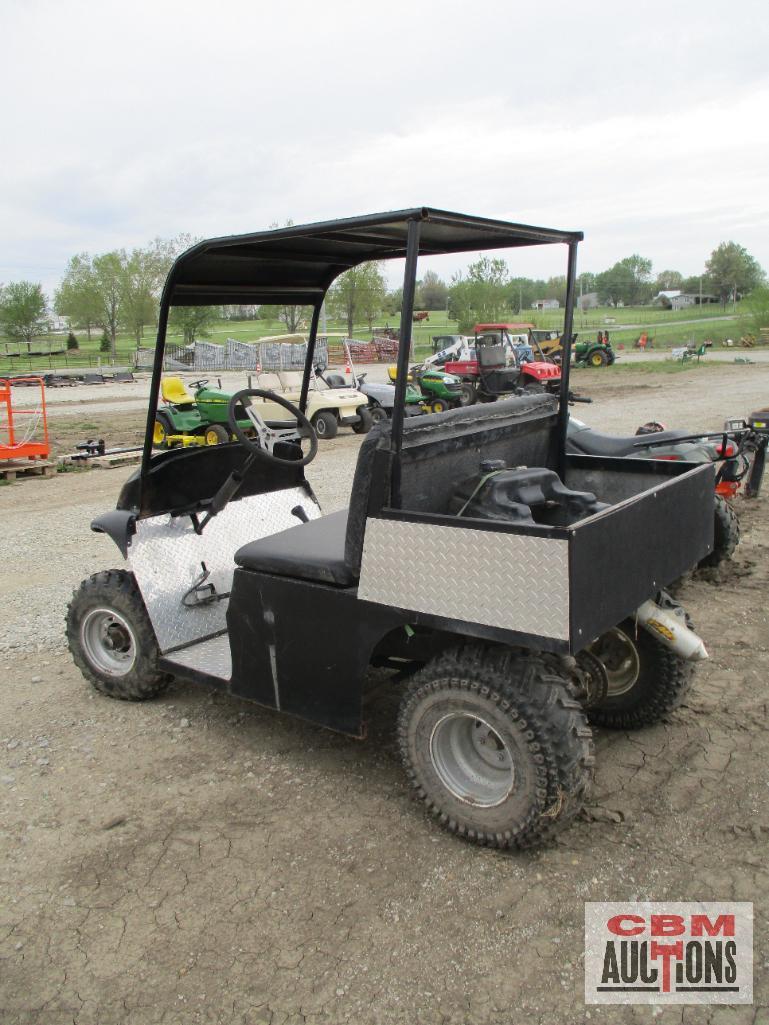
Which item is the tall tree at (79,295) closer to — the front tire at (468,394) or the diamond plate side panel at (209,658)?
the front tire at (468,394)

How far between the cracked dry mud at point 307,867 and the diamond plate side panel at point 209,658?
0.31 metres

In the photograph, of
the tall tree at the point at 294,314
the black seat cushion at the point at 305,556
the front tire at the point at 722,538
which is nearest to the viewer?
the black seat cushion at the point at 305,556

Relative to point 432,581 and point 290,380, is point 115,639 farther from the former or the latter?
point 290,380

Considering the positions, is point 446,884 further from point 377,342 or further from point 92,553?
point 377,342

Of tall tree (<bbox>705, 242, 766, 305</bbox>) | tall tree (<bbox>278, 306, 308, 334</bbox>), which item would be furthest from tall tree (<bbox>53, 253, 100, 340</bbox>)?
tall tree (<bbox>705, 242, 766, 305</bbox>)

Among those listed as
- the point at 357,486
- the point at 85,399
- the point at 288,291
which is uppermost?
the point at 288,291

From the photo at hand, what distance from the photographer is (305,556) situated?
10.5 ft

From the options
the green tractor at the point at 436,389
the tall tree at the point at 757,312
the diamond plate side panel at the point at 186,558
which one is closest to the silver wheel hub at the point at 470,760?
the diamond plate side panel at the point at 186,558

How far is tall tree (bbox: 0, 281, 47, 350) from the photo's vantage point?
56.4 meters

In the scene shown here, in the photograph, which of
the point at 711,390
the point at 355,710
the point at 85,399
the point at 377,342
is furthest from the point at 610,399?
the point at 377,342

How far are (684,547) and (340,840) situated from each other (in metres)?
1.68

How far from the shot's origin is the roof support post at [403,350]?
2.72 m

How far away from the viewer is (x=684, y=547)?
3.24m

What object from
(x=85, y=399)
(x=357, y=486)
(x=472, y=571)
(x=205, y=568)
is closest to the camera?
(x=472, y=571)
